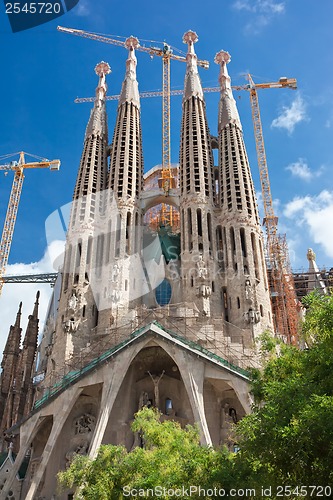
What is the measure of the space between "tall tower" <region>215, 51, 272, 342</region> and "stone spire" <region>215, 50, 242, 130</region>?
0.13 metres

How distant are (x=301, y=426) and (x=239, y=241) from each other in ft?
94.6

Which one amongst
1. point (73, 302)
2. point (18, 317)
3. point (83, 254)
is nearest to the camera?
point (73, 302)

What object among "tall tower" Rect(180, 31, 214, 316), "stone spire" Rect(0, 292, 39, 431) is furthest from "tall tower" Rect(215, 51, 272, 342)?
"stone spire" Rect(0, 292, 39, 431)

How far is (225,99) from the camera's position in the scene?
1983 inches

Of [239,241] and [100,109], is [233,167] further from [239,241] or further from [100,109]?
[100,109]

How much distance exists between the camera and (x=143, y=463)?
55.4 ft

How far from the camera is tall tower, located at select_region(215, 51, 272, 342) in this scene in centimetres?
3691

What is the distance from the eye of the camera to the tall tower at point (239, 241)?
36.9 metres

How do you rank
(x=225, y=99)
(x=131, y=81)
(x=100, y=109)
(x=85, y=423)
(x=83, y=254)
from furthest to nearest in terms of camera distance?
(x=131, y=81) → (x=100, y=109) → (x=225, y=99) → (x=83, y=254) → (x=85, y=423)

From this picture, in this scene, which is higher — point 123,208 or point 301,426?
point 123,208

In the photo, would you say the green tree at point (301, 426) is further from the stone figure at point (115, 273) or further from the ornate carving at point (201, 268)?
the stone figure at point (115, 273)

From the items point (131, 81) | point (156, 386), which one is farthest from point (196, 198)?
point (131, 81)

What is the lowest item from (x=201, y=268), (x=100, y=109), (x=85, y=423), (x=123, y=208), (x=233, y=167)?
(x=85, y=423)

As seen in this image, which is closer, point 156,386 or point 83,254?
point 156,386
